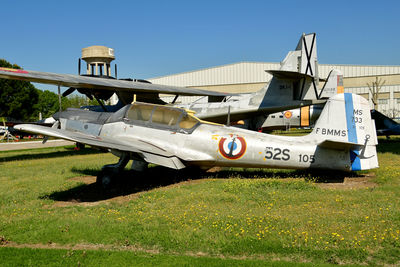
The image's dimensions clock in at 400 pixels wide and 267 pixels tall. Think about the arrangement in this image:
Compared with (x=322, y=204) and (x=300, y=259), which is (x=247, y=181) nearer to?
(x=322, y=204)

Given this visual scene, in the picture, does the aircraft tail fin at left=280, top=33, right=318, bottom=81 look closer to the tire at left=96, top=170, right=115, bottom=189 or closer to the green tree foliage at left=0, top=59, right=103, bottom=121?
the tire at left=96, top=170, right=115, bottom=189

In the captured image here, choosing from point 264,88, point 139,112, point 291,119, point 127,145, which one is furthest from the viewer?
point 291,119

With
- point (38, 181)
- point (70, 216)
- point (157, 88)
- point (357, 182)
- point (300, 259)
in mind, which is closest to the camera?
point (300, 259)

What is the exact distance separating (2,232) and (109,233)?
184 cm

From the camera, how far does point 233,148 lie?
7.96 metres

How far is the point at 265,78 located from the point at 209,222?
155ft

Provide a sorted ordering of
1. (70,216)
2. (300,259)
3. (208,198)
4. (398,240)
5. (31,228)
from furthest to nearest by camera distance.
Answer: (208,198)
(70,216)
(31,228)
(398,240)
(300,259)

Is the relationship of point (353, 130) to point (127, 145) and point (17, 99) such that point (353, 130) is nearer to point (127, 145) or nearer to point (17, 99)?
point (127, 145)

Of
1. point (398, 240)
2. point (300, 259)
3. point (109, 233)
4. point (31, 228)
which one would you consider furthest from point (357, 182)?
point (31, 228)

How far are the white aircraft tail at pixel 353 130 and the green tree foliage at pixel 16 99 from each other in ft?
162

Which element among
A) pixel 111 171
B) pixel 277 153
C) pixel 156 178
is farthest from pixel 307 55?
pixel 111 171

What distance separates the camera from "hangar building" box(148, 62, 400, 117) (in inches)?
1912

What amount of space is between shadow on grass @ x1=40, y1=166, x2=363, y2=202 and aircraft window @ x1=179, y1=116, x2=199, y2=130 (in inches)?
64.5

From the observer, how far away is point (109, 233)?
16.5 feet
